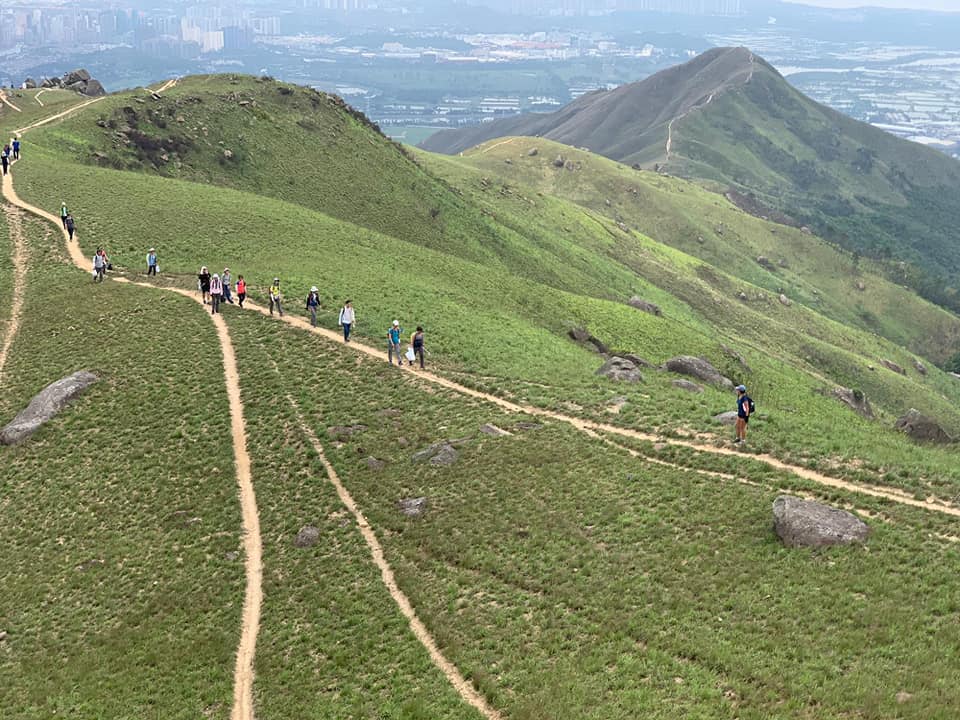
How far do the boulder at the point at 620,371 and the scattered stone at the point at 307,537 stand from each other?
23.2 metres

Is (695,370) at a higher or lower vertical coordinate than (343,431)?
lower

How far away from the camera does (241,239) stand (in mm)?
70875

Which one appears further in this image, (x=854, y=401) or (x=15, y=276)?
(x=854, y=401)

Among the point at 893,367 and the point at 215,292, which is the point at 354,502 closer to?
the point at 215,292

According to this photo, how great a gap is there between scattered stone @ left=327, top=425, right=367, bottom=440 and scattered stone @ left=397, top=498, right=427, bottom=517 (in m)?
6.61

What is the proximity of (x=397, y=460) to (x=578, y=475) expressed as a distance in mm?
8859

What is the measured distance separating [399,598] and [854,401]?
64.0 m

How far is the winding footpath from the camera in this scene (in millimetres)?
26766

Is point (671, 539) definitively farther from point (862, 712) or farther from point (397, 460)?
point (397, 460)

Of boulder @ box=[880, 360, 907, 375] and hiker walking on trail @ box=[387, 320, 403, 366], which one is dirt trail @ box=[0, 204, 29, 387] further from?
boulder @ box=[880, 360, 907, 375]

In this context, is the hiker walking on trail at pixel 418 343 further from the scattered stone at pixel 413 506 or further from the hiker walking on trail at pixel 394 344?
the scattered stone at pixel 413 506

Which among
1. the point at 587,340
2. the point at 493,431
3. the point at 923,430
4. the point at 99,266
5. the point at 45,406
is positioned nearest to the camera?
the point at 493,431

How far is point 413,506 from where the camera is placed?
34656 mm

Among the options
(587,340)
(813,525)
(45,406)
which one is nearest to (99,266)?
(45,406)
